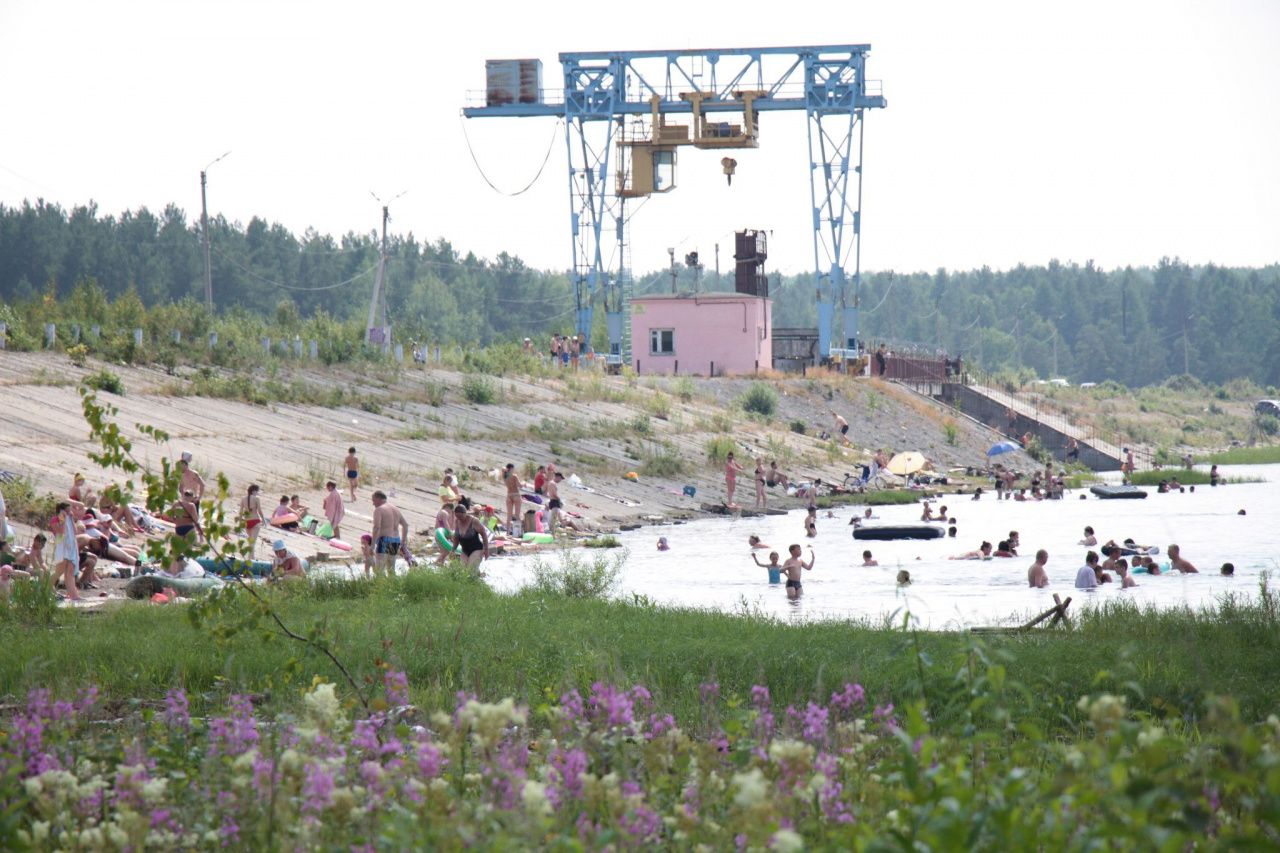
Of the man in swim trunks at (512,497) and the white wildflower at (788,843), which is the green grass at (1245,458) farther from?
the white wildflower at (788,843)

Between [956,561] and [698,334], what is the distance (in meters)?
28.2

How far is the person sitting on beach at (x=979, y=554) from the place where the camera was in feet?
77.8

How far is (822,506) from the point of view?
34.4 meters

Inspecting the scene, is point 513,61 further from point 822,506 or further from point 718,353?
point 822,506

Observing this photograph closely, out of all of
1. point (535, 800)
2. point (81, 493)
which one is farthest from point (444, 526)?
point (535, 800)

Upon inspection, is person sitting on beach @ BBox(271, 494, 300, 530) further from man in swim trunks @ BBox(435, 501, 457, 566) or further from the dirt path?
man in swim trunks @ BBox(435, 501, 457, 566)

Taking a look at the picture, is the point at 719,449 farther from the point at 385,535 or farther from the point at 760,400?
the point at 385,535

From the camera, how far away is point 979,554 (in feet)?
78.9

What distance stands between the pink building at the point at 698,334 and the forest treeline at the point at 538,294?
8.07 metres

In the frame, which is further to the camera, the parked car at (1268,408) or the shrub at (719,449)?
the parked car at (1268,408)

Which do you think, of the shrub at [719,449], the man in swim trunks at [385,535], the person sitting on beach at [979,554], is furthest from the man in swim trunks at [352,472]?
the shrub at [719,449]

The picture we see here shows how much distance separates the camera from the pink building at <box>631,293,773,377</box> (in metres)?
50.7

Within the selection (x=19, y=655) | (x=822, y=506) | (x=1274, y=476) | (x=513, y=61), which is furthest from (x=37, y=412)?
(x=1274, y=476)

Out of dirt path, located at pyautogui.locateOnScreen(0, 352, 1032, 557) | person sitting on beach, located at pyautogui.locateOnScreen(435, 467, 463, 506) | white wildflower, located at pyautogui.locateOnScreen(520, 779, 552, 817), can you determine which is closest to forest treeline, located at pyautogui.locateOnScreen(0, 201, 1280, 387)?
dirt path, located at pyautogui.locateOnScreen(0, 352, 1032, 557)
